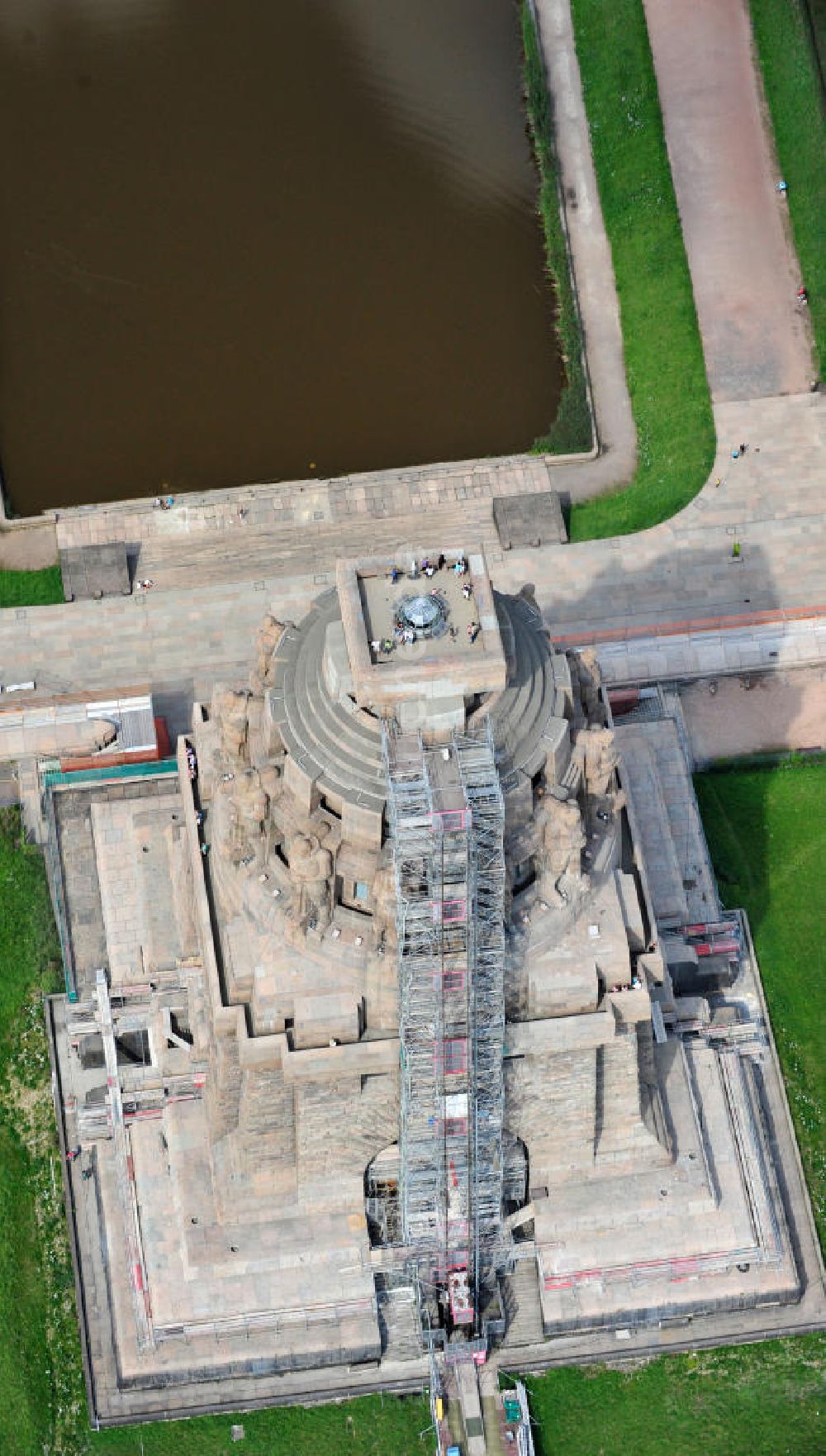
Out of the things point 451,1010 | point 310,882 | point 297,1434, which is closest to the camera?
point 310,882

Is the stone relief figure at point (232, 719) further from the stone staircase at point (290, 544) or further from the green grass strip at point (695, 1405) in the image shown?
the green grass strip at point (695, 1405)

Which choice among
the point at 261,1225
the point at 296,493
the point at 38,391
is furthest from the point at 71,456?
the point at 261,1225

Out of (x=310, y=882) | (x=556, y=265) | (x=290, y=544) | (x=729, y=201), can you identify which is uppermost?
(x=729, y=201)

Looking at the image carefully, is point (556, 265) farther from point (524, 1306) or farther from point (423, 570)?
point (524, 1306)

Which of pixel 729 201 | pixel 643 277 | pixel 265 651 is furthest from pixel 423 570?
pixel 729 201

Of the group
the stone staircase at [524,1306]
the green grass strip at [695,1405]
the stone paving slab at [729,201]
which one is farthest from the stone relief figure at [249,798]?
the stone paving slab at [729,201]

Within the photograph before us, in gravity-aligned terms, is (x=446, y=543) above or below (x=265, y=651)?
above

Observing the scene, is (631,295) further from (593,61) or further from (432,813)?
(432,813)

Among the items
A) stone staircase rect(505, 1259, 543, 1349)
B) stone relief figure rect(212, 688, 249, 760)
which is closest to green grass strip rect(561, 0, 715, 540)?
stone relief figure rect(212, 688, 249, 760)
